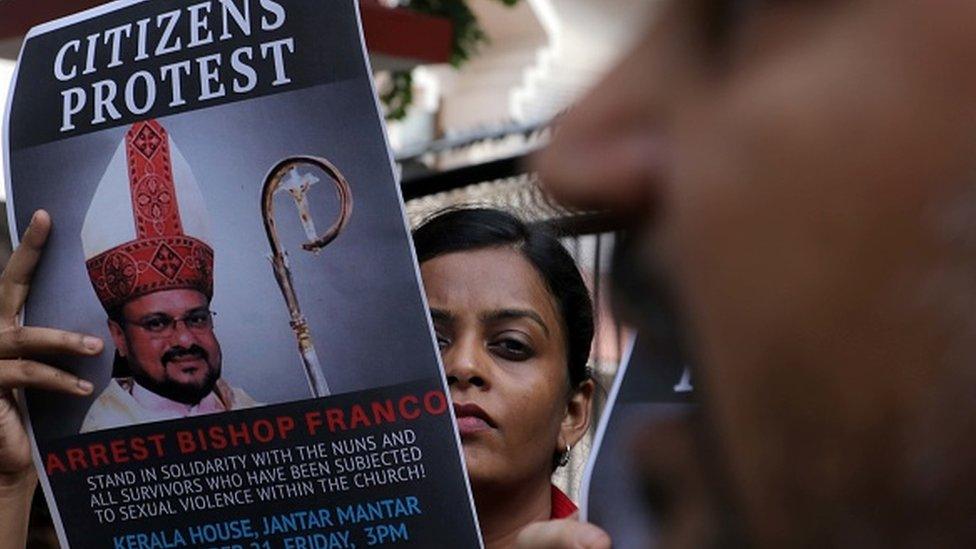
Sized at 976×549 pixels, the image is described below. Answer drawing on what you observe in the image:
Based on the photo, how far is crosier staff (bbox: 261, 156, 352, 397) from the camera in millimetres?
1644

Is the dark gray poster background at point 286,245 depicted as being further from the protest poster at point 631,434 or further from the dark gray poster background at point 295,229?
the protest poster at point 631,434

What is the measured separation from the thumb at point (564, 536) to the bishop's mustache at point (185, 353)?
0.64 m

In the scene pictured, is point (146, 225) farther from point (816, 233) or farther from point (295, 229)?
point (816, 233)

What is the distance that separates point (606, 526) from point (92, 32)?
102cm

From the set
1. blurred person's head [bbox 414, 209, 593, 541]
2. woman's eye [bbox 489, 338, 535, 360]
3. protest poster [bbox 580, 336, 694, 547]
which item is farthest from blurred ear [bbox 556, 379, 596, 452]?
protest poster [bbox 580, 336, 694, 547]

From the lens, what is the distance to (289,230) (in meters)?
1.67

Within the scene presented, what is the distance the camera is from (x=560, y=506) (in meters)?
2.10

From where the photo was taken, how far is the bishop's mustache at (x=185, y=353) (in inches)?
69.1

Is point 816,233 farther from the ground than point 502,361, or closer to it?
farther from the ground

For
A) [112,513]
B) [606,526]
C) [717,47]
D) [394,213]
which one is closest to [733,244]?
[717,47]

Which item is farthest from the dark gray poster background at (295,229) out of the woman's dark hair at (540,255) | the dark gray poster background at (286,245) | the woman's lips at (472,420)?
the woman's dark hair at (540,255)

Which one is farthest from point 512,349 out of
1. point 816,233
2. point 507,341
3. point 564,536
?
point 816,233

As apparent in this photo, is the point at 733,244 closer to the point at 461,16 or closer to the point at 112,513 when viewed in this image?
the point at 112,513

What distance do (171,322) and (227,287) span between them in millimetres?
103
